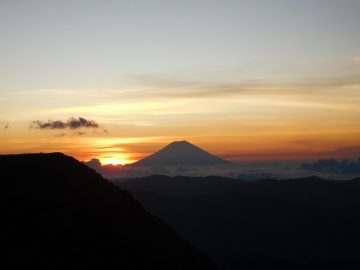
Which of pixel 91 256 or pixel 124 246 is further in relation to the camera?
pixel 124 246

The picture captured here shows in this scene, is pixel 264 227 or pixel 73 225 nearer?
pixel 73 225

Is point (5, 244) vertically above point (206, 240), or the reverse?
point (5, 244)

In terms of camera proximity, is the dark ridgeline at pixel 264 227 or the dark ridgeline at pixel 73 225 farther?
the dark ridgeline at pixel 264 227

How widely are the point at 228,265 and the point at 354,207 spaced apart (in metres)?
109

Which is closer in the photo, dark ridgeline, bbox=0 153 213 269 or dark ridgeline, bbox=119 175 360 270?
dark ridgeline, bbox=0 153 213 269

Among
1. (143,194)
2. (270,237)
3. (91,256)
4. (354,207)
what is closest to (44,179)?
(91,256)

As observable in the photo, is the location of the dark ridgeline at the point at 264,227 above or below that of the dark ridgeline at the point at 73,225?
below

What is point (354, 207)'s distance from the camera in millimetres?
198375

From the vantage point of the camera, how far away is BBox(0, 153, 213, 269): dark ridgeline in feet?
137

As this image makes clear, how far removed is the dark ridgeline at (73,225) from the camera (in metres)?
41.7

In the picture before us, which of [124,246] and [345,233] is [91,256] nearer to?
[124,246]

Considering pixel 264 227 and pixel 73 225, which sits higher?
pixel 73 225

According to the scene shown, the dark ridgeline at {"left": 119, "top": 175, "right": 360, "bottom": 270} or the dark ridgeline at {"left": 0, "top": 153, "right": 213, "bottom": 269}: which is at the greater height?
the dark ridgeline at {"left": 0, "top": 153, "right": 213, "bottom": 269}

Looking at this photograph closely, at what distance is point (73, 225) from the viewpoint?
46406 millimetres
